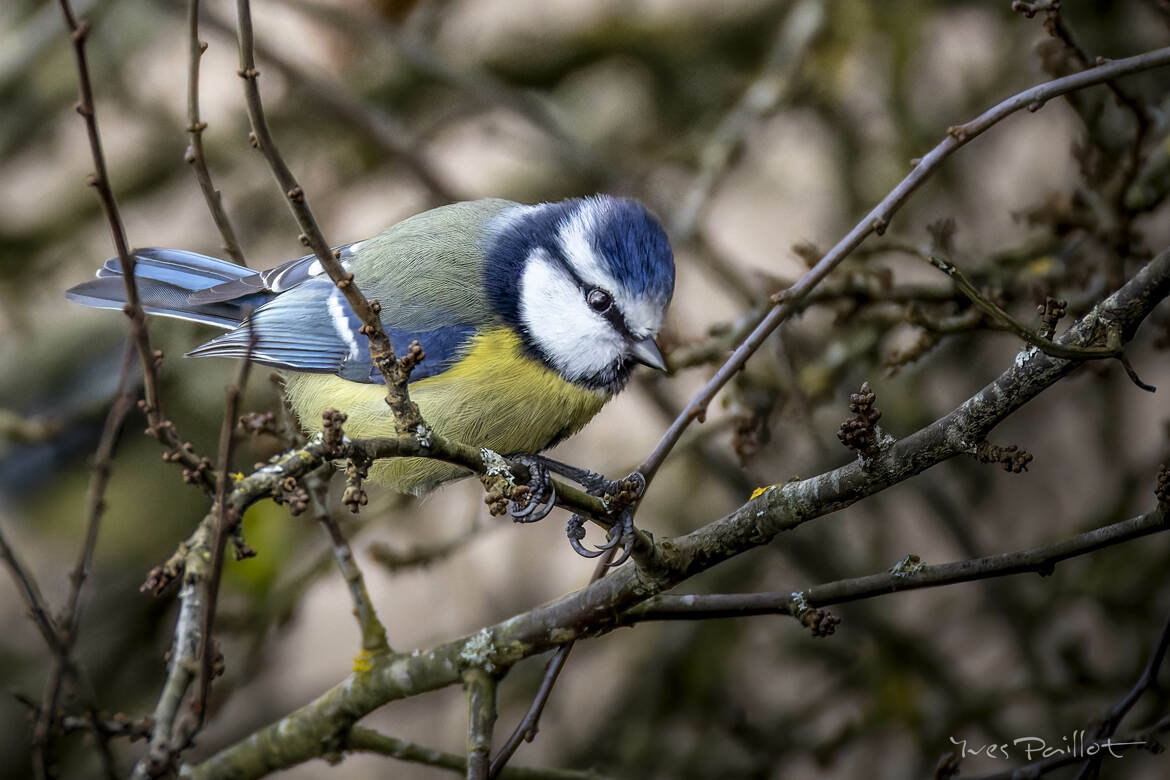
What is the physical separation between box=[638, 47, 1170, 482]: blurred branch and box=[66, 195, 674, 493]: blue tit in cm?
49

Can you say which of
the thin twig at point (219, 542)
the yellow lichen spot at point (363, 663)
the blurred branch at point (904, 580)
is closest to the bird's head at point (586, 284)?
the blurred branch at point (904, 580)

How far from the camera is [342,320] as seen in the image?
7.61 ft

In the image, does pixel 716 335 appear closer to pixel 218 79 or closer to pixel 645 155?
pixel 645 155

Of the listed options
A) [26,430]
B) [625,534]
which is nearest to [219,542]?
[625,534]

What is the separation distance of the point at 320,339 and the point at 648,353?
76cm

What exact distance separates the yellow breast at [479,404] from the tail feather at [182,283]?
41 centimetres

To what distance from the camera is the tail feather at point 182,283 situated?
2.43 m

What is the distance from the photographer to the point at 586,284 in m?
2.22

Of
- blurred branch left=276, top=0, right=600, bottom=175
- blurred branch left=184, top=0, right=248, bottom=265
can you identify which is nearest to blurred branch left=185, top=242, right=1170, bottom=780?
blurred branch left=184, top=0, right=248, bottom=265

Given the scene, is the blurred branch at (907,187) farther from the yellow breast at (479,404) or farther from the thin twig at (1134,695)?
the thin twig at (1134,695)

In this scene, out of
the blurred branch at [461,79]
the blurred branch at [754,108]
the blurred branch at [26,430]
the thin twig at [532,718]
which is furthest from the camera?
the blurred branch at [461,79]

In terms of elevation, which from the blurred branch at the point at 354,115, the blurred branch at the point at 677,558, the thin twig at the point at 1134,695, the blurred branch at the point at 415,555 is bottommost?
the thin twig at the point at 1134,695

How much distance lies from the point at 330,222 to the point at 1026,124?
2.75 metres

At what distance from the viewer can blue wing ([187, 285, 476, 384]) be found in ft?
7.14
